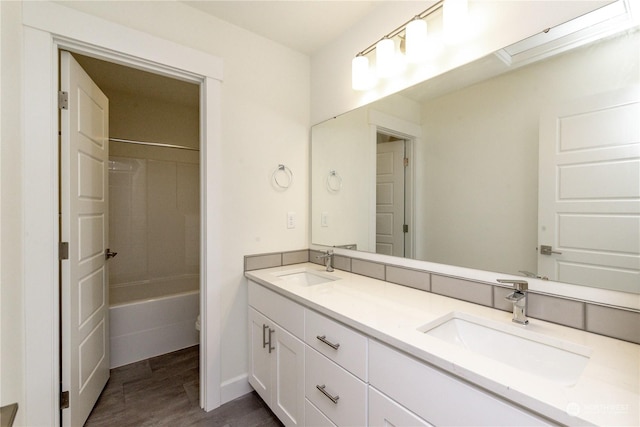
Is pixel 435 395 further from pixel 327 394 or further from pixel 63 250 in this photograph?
pixel 63 250

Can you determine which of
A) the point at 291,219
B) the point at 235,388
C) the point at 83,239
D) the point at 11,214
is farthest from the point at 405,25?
the point at 235,388

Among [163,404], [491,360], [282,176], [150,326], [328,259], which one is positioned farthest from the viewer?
[150,326]

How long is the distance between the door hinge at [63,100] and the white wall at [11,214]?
173mm

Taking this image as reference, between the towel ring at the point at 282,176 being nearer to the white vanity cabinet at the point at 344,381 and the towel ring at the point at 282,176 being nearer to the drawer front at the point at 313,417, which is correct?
the white vanity cabinet at the point at 344,381

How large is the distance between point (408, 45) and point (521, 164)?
78 centimetres

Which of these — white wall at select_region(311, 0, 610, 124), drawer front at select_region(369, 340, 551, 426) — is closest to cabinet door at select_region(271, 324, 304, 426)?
drawer front at select_region(369, 340, 551, 426)

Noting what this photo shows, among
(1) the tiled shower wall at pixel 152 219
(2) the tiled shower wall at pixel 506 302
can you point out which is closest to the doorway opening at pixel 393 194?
(2) the tiled shower wall at pixel 506 302

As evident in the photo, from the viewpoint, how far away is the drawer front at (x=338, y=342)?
1.00 metres

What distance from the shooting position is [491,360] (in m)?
0.73

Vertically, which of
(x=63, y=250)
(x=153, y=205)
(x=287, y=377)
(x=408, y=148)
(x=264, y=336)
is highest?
(x=408, y=148)

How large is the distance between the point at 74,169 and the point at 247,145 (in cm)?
92

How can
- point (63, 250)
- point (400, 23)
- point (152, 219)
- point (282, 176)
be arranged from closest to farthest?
point (63, 250)
point (400, 23)
point (282, 176)
point (152, 219)

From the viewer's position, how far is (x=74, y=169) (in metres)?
1.44

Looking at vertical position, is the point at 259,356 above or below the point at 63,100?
below
